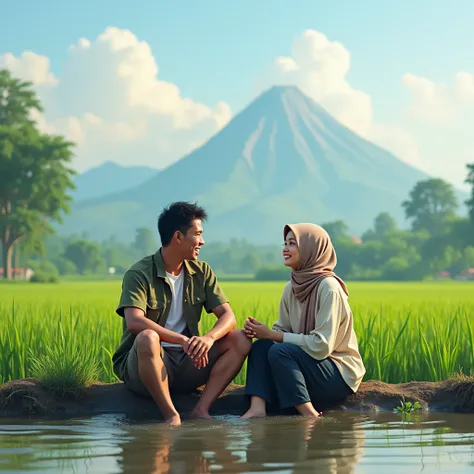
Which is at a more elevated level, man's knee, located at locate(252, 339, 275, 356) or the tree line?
the tree line

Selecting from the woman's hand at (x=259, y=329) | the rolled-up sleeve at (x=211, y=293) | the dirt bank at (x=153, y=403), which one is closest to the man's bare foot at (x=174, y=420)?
the dirt bank at (x=153, y=403)

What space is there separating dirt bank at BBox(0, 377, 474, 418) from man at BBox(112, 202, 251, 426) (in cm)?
20

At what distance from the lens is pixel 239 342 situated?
6332 mm

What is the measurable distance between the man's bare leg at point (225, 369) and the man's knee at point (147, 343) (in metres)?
0.48

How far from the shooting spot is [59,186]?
56531 millimetres

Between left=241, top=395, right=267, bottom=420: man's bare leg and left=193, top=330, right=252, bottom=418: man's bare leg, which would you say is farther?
left=193, top=330, right=252, bottom=418: man's bare leg

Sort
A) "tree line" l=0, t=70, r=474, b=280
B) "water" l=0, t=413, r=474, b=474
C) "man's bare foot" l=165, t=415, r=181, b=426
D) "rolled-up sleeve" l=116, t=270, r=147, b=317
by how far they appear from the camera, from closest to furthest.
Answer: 1. "water" l=0, t=413, r=474, b=474
2. "man's bare foot" l=165, t=415, r=181, b=426
3. "rolled-up sleeve" l=116, t=270, r=147, b=317
4. "tree line" l=0, t=70, r=474, b=280

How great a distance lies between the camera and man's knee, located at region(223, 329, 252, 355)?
633 cm

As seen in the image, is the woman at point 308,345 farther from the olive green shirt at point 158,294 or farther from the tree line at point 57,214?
the tree line at point 57,214

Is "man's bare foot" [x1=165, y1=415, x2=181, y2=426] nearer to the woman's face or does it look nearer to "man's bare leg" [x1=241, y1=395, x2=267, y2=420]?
"man's bare leg" [x1=241, y1=395, x2=267, y2=420]

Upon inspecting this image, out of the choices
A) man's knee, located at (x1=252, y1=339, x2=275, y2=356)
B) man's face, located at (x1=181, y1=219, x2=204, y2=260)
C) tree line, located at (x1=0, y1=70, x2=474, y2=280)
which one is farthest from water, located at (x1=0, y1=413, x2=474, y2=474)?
tree line, located at (x1=0, y1=70, x2=474, y2=280)

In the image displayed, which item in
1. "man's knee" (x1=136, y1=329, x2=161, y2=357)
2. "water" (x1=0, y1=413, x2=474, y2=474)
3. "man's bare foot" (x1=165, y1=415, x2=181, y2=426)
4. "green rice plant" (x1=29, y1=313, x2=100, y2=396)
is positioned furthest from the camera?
"green rice plant" (x1=29, y1=313, x2=100, y2=396)

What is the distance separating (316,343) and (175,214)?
1265 millimetres

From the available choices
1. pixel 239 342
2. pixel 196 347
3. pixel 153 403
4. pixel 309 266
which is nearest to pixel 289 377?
pixel 239 342
